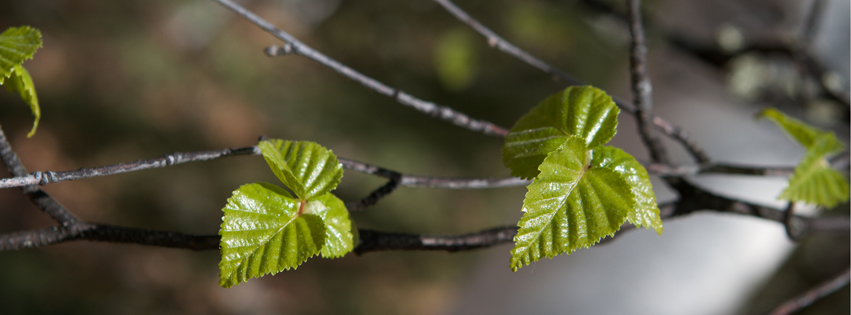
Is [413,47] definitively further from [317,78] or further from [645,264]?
[645,264]

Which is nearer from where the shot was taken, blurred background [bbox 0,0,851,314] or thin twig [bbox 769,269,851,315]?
thin twig [bbox 769,269,851,315]

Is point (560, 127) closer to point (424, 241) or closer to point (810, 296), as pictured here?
point (424, 241)

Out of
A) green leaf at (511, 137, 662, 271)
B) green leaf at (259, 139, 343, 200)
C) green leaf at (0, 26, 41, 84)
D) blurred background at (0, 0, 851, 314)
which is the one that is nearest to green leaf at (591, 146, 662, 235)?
green leaf at (511, 137, 662, 271)

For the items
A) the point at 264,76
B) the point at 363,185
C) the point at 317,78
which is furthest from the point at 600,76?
the point at 264,76

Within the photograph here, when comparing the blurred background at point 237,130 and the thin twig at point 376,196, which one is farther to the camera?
the blurred background at point 237,130

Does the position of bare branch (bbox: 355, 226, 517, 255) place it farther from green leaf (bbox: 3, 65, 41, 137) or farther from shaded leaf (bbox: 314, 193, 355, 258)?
green leaf (bbox: 3, 65, 41, 137)

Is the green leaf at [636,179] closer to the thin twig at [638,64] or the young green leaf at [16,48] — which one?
the thin twig at [638,64]

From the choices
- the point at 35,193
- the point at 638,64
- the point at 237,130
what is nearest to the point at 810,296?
the point at 638,64

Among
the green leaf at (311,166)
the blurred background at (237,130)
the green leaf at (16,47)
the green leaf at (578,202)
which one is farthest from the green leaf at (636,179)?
the blurred background at (237,130)
